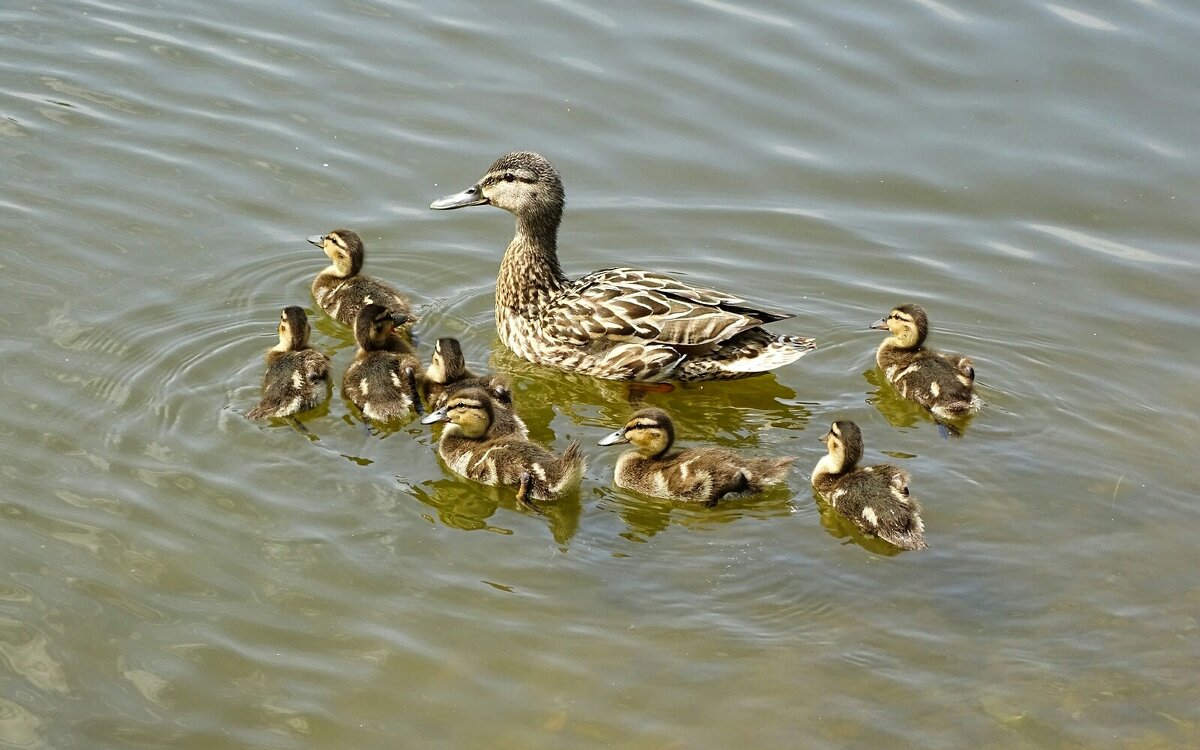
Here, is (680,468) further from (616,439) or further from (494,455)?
(494,455)

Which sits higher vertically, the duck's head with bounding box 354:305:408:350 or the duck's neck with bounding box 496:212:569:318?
the duck's neck with bounding box 496:212:569:318

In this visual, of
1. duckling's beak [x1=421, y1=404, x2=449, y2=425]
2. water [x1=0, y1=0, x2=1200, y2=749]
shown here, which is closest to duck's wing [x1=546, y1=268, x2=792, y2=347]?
water [x1=0, y1=0, x2=1200, y2=749]

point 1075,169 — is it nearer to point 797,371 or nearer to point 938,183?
point 938,183

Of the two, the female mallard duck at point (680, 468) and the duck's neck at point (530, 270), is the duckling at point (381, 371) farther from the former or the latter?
the female mallard duck at point (680, 468)

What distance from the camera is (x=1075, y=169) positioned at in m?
8.98

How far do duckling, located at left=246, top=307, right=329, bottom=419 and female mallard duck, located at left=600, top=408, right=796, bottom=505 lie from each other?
133cm

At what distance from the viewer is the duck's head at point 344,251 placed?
24.8 ft

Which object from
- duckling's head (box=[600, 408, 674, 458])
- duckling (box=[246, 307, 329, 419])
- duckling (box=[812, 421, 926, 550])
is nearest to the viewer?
duckling (box=[812, 421, 926, 550])

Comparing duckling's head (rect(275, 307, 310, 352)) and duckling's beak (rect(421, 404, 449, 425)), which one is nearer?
duckling's beak (rect(421, 404, 449, 425))

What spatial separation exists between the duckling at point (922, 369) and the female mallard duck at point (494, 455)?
171 cm

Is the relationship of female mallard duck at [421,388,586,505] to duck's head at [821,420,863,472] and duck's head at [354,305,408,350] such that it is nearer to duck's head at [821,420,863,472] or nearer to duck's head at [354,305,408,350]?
duck's head at [354,305,408,350]

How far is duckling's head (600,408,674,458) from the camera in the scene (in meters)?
6.18

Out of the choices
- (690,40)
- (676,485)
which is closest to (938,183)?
(690,40)

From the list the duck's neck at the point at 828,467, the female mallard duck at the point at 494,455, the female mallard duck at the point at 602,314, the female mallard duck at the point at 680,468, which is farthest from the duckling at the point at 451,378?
the duck's neck at the point at 828,467
